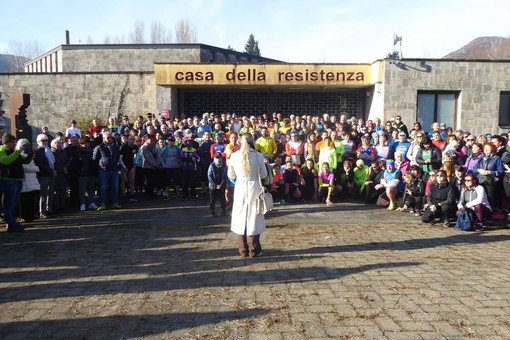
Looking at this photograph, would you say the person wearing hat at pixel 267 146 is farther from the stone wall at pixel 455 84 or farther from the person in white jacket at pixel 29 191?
the stone wall at pixel 455 84

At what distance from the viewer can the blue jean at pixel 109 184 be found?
10.6 metres

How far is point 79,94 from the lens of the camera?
18438mm

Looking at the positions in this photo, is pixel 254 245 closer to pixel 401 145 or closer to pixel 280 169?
pixel 280 169

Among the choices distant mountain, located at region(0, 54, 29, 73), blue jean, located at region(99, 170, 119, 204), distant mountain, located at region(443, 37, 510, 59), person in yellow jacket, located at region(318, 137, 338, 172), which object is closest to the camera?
blue jean, located at region(99, 170, 119, 204)

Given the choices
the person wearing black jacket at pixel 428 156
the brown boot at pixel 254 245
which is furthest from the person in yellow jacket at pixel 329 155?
the brown boot at pixel 254 245

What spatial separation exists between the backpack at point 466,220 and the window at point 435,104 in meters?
9.33

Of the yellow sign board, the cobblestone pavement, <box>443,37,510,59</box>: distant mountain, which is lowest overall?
the cobblestone pavement

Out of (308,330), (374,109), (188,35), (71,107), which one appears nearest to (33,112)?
(71,107)

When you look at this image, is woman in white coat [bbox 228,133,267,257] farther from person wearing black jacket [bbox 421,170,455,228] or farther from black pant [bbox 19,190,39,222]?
black pant [bbox 19,190,39,222]

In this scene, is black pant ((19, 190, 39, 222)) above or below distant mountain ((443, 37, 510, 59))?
below

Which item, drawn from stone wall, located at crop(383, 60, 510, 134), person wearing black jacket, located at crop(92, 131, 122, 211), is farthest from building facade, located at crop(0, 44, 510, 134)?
person wearing black jacket, located at crop(92, 131, 122, 211)

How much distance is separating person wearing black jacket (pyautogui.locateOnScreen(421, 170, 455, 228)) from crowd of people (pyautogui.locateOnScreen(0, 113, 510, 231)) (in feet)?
0.07

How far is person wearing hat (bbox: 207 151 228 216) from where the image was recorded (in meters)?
9.77

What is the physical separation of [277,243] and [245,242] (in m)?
1.03
